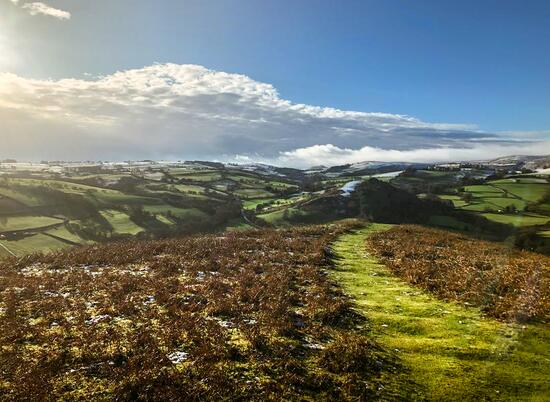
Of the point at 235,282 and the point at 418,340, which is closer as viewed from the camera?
the point at 418,340

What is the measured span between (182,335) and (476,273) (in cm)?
1497

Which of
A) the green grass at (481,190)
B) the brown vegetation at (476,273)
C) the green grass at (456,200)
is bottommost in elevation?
the green grass at (456,200)

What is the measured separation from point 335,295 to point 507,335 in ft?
22.9

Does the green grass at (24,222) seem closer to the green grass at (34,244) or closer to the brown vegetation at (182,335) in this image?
the green grass at (34,244)

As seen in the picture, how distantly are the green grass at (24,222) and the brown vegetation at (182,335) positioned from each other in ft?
171

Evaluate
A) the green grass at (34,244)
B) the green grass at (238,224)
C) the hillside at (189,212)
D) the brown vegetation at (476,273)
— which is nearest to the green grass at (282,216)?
the hillside at (189,212)

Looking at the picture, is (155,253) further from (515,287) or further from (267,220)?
(267,220)

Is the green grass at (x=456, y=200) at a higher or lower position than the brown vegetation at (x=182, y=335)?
lower

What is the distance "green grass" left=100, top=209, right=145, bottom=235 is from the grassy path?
67.7 m

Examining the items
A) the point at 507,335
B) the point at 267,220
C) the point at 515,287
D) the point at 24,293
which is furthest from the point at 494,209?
the point at 24,293

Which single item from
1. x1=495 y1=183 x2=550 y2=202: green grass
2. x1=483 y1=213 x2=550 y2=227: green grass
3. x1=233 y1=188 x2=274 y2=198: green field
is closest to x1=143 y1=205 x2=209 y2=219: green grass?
x1=233 y1=188 x2=274 y2=198: green field

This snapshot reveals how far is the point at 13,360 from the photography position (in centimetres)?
1148

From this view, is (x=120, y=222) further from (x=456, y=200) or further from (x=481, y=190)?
(x=481, y=190)

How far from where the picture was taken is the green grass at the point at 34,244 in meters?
56.2
